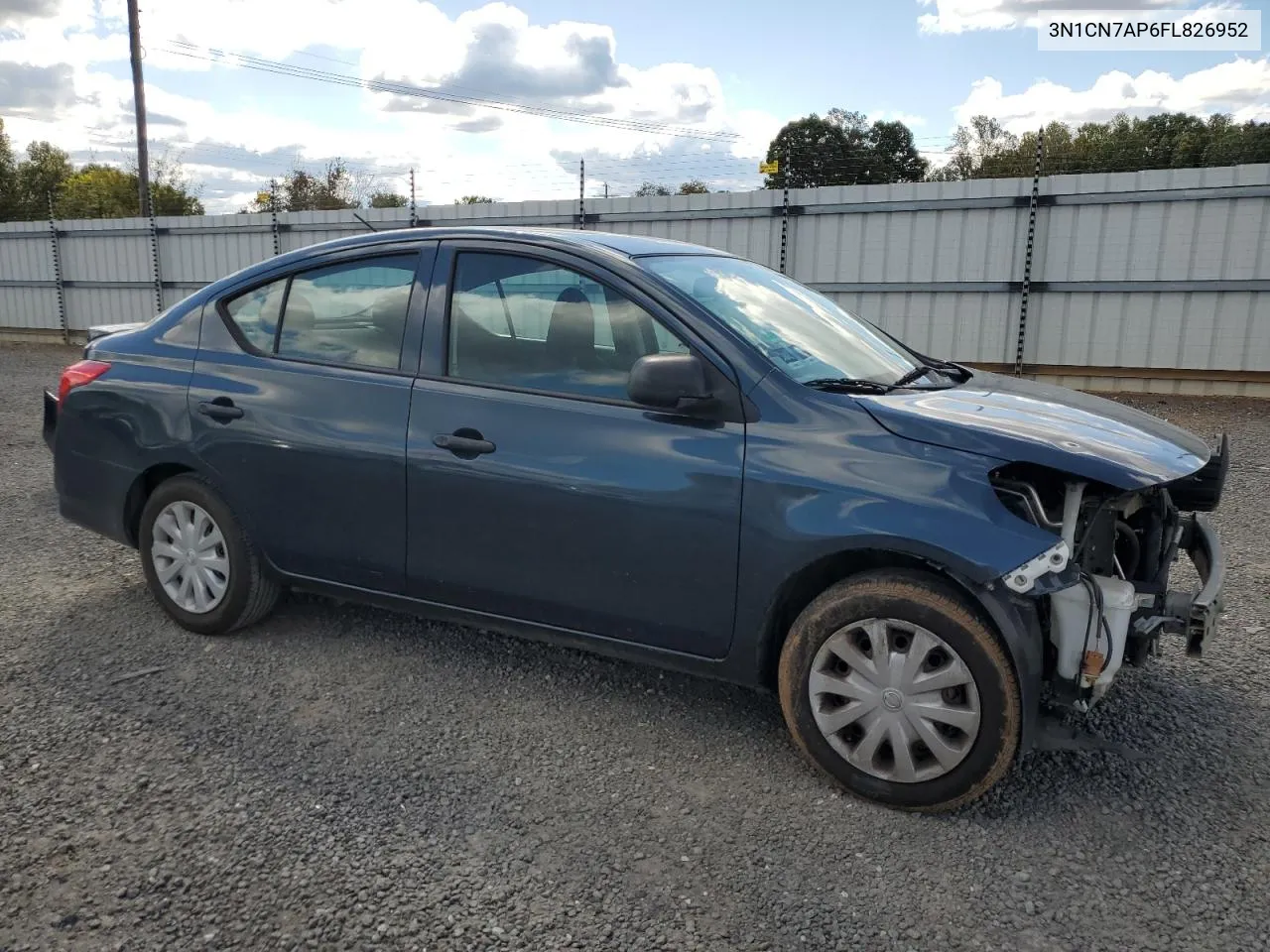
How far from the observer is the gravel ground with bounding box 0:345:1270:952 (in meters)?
2.34

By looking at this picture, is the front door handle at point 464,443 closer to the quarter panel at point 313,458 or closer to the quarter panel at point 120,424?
the quarter panel at point 313,458

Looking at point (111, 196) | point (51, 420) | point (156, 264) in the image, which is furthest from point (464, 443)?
point (111, 196)

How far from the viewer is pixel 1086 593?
266 cm

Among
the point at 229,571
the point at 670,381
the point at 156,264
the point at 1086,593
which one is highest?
the point at 156,264

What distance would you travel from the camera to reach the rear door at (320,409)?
139 inches

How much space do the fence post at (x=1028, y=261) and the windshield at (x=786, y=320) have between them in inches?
336

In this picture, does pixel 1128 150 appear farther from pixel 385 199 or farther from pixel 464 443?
pixel 464 443

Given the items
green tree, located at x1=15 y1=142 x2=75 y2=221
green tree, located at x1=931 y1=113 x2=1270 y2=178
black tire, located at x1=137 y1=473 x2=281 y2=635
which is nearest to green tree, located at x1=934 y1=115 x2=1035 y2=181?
green tree, located at x1=931 y1=113 x2=1270 y2=178

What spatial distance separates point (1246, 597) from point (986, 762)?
270cm

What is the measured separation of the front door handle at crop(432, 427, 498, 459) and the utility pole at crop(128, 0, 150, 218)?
2181cm

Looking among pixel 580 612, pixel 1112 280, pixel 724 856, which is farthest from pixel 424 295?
pixel 1112 280

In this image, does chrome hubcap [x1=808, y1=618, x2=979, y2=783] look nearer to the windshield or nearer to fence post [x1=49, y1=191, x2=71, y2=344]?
the windshield

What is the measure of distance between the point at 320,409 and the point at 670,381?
4.85ft

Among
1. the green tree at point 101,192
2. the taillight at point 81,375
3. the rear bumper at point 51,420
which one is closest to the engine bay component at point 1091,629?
the taillight at point 81,375
